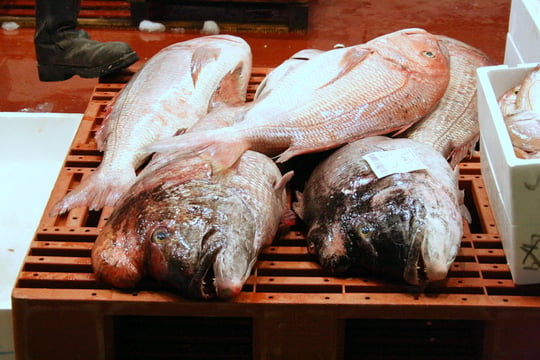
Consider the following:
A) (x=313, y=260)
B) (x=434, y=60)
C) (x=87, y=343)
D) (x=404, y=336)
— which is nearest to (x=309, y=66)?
(x=434, y=60)

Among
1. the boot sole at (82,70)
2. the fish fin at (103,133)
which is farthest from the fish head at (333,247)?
the boot sole at (82,70)

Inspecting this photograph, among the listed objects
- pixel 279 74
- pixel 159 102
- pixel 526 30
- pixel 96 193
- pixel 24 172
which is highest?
pixel 526 30

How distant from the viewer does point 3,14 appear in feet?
20.8

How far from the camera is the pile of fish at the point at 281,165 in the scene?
244cm

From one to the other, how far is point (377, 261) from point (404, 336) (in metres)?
0.47

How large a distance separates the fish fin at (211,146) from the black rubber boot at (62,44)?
4.72 feet

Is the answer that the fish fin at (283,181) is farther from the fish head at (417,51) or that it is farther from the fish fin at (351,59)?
the fish head at (417,51)

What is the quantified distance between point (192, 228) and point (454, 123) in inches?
50.3

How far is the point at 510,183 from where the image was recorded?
241 centimetres

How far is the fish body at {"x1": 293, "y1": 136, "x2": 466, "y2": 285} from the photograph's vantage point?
243cm

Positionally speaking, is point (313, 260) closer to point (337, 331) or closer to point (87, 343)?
point (337, 331)

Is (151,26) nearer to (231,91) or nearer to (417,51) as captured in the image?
(231,91)

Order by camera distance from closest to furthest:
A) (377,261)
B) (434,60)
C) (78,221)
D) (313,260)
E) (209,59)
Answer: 1. (377,261)
2. (313,260)
3. (78,221)
4. (434,60)
5. (209,59)

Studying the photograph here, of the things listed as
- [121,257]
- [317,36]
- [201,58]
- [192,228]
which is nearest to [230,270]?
[192,228]
